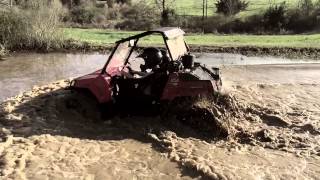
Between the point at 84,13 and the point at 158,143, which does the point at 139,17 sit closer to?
the point at 84,13

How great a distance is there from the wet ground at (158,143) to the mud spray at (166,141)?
2 cm

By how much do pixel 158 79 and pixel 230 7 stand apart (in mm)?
24068

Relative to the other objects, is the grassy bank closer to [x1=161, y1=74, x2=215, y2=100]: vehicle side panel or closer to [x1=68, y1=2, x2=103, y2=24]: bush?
[x1=68, y1=2, x2=103, y2=24]: bush

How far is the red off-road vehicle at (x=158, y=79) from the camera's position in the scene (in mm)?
10945

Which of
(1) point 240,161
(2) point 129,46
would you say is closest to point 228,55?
(2) point 129,46

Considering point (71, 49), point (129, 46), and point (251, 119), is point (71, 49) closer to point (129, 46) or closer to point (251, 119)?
point (129, 46)

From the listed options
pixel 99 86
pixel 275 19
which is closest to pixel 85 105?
pixel 99 86

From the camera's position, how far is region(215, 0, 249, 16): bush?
1358 inches

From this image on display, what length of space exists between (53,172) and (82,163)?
0.62 metres

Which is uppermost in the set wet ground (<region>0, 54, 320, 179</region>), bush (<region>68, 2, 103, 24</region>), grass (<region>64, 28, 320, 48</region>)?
bush (<region>68, 2, 103, 24</region>)

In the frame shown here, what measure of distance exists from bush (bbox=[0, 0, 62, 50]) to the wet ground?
34.2 ft

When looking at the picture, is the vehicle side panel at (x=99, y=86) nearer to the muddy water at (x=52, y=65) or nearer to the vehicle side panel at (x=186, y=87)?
the vehicle side panel at (x=186, y=87)

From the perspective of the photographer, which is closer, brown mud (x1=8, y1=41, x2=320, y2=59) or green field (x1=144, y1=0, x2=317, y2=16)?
brown mud (x1=8, y1=41, x2=320, y2=59)

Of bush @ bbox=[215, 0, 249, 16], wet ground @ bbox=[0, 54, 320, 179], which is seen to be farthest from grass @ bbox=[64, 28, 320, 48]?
wet ground @ bbox=[0, 54, 320, 179]
